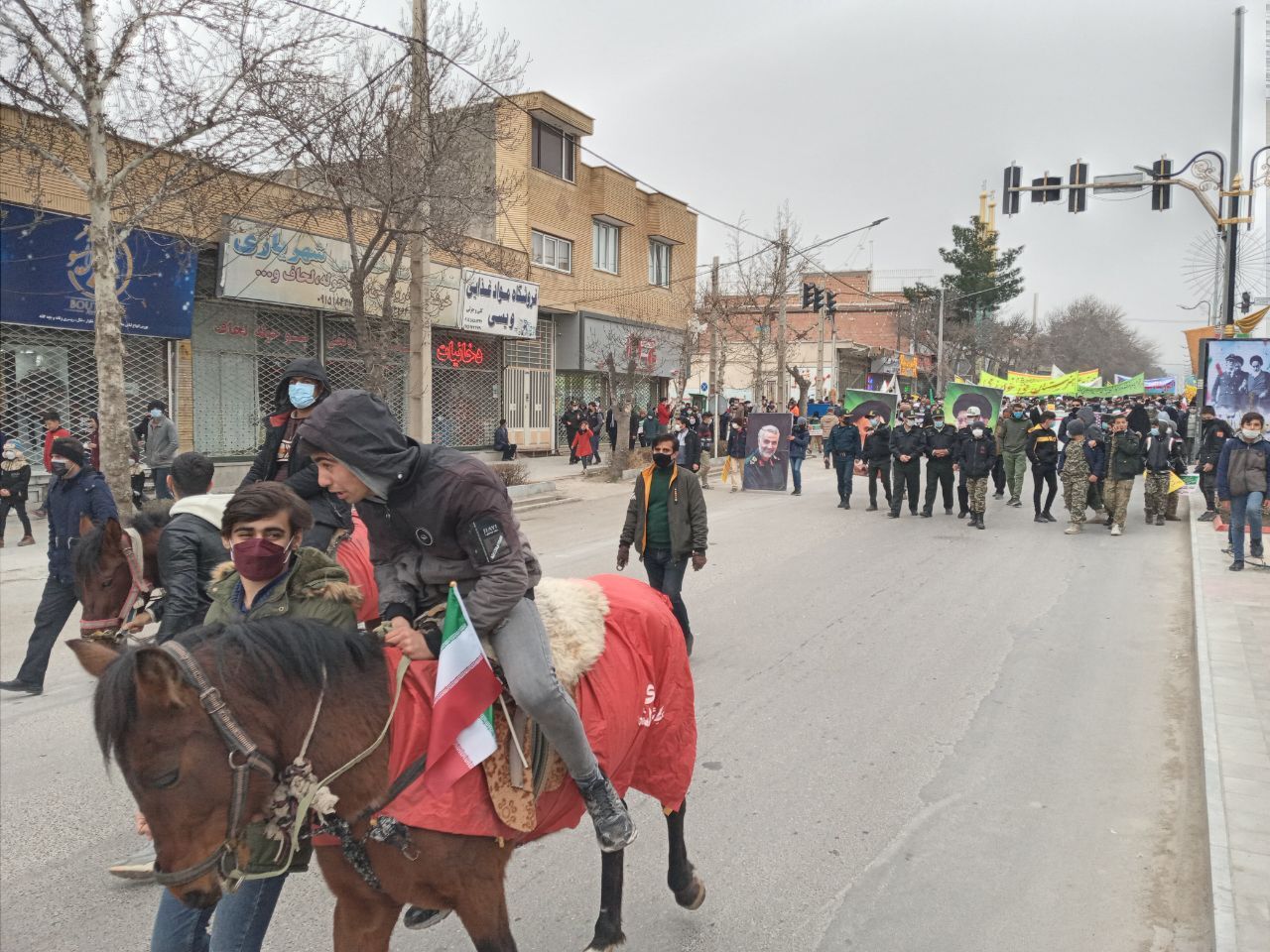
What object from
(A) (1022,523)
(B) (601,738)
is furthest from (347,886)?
(A) (1022,523)

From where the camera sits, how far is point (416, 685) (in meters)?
2.56

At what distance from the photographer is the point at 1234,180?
16.9 metres

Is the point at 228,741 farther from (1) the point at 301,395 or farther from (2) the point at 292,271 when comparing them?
(2) the point at 292,271

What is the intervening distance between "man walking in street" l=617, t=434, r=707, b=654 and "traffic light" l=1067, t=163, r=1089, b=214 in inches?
520

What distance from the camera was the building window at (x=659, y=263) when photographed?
34.2 meters

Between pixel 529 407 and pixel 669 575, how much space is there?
71.3 feet

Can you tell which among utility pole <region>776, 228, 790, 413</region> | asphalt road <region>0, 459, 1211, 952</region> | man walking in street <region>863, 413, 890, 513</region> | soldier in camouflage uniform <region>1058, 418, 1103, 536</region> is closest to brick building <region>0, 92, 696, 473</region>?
utility pole <region>776, 228, 790, 413</region>

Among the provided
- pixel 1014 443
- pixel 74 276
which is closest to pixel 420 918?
pixel 74 276

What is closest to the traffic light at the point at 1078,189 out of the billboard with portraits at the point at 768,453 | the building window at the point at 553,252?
the billboard with portraits at the point at 768,453

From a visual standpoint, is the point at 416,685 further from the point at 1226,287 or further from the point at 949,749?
the point at 1226,287

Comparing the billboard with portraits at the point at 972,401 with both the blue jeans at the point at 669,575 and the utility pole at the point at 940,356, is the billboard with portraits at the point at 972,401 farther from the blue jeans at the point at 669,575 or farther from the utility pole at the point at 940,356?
the utility pole at the point at 940,356

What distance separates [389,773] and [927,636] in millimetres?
6399

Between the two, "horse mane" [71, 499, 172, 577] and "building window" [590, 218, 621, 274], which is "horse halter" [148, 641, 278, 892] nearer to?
"horse mane" [71, 499, 172, 577]

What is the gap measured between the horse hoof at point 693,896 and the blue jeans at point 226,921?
1609 mm
